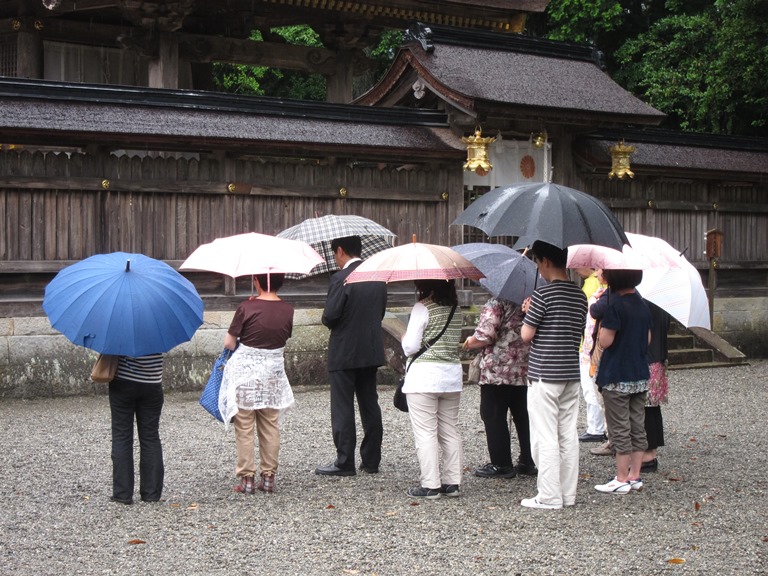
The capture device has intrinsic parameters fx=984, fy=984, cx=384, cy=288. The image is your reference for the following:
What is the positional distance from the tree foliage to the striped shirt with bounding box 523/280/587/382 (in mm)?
11052

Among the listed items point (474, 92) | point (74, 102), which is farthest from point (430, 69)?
point (74, 102)

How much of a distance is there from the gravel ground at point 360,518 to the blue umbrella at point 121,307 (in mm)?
1103

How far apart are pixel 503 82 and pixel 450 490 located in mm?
7754

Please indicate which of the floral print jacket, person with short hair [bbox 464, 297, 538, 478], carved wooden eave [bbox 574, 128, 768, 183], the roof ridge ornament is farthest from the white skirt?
carved wooden eave [bbox 574, 128, 768, 183]

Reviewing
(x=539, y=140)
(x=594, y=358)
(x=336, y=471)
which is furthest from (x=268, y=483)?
(x=539, y=140)

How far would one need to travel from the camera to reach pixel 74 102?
439 inches

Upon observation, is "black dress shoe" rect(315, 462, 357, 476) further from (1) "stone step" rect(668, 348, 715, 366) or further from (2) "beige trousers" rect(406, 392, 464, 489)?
(1) "stone step" rect(668, 348, 715, 366)

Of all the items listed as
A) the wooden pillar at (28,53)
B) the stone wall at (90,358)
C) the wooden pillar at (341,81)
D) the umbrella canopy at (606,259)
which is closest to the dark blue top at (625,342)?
the umbrella canopy at (606,259)

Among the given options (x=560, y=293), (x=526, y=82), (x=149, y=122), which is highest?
(x=526, y=82)

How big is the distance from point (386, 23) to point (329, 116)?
4232mm

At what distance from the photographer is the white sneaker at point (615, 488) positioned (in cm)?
691

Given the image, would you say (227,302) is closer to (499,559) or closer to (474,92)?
(474,92)

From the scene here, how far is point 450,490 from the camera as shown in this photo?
6.77 meters

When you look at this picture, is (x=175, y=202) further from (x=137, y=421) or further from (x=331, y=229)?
(x=137, y=421)
